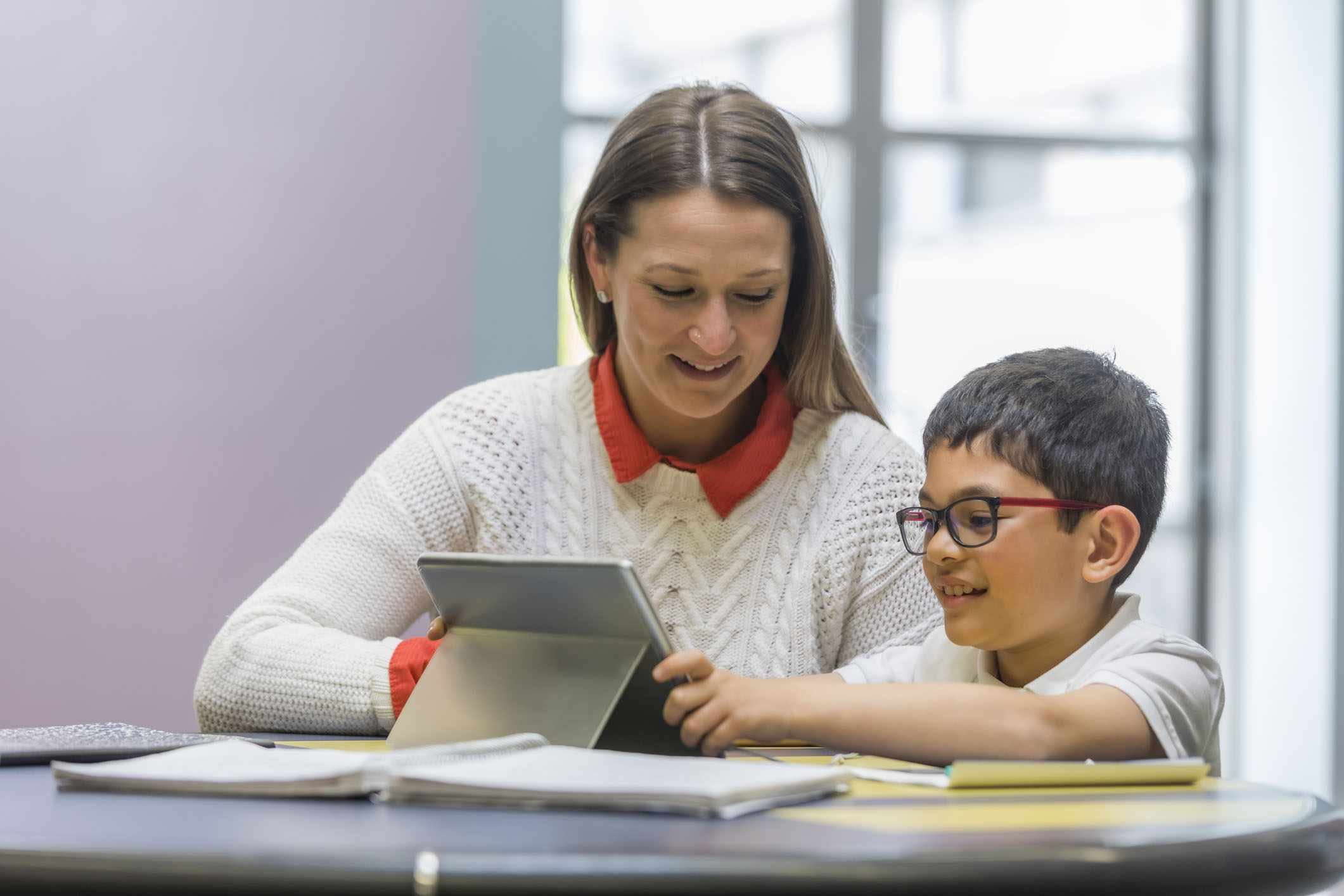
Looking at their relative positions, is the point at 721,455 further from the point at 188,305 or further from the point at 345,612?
the point at 188,305

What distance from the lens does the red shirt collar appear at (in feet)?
4.98

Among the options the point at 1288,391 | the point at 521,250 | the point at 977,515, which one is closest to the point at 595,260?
the point at 977,515

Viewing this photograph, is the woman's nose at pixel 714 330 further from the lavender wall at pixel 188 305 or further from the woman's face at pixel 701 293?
the lavender wall at pixel 188 305

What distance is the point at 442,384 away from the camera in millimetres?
2967

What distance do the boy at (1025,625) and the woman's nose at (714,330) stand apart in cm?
23

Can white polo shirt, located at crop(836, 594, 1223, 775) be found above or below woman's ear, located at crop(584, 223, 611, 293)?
below

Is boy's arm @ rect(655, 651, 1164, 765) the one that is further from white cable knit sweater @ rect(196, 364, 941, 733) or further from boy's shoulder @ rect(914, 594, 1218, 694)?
white cable knit sweater @ rect(196, 364, 941, 733)

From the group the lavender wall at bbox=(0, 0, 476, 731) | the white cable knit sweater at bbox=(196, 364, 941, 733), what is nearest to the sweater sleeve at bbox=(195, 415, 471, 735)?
the white cable knit sweater at bbox=(196, 364, 941, 733)

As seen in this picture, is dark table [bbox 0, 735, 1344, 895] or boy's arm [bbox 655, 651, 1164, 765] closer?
dark table [bbox 0, 735, 1344, 895]

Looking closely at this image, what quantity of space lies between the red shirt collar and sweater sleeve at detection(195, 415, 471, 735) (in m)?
0.19

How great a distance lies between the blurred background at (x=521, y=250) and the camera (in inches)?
106

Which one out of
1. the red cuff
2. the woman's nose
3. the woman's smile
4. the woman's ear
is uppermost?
the woman's ear

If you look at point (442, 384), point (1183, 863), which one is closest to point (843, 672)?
point (1183, 863)

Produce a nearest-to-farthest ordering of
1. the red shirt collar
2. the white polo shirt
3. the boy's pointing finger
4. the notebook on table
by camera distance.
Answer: the notebook on table → the boy's pointing finger → the white polo shirt → the red shirt collar
